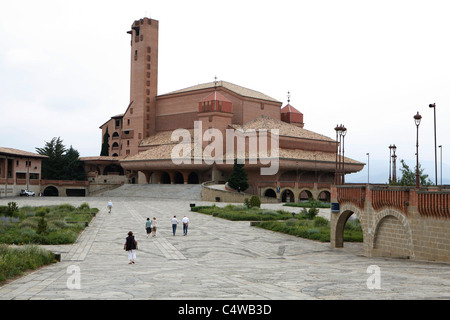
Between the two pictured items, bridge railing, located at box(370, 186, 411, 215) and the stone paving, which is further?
bridge railing, located at box(370, 186, 411, 215)

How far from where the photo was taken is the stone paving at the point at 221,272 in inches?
441

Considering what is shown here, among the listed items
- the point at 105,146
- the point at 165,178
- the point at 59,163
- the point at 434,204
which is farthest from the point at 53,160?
the point at 434,204

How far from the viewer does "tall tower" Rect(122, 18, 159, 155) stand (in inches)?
3374

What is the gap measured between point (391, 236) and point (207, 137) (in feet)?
180

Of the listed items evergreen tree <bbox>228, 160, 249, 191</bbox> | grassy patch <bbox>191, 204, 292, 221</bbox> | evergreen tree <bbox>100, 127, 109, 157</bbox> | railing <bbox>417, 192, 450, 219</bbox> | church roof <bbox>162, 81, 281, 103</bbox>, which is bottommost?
grassy patch <bbox>191, 204, 292, 221</bbox>

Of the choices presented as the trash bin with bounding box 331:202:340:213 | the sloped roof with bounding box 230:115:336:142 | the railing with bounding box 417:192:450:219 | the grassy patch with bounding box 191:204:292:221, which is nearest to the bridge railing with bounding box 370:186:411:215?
the railing with bounding box 417:192:450:219

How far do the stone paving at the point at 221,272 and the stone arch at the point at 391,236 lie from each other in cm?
87

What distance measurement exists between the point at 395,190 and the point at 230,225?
15646 millimetres

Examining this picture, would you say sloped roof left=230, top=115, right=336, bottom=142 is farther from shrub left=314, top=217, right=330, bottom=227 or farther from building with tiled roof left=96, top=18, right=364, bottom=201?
shrub left=314, top=217, right=330, bottom=227

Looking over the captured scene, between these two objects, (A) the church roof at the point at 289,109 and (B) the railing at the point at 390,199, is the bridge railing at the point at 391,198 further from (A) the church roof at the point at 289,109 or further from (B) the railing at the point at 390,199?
(A) the church roof at the point at 289,109

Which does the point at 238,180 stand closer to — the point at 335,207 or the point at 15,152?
the point at 15,152

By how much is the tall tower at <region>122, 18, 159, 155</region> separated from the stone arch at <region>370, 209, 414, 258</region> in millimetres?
68935
